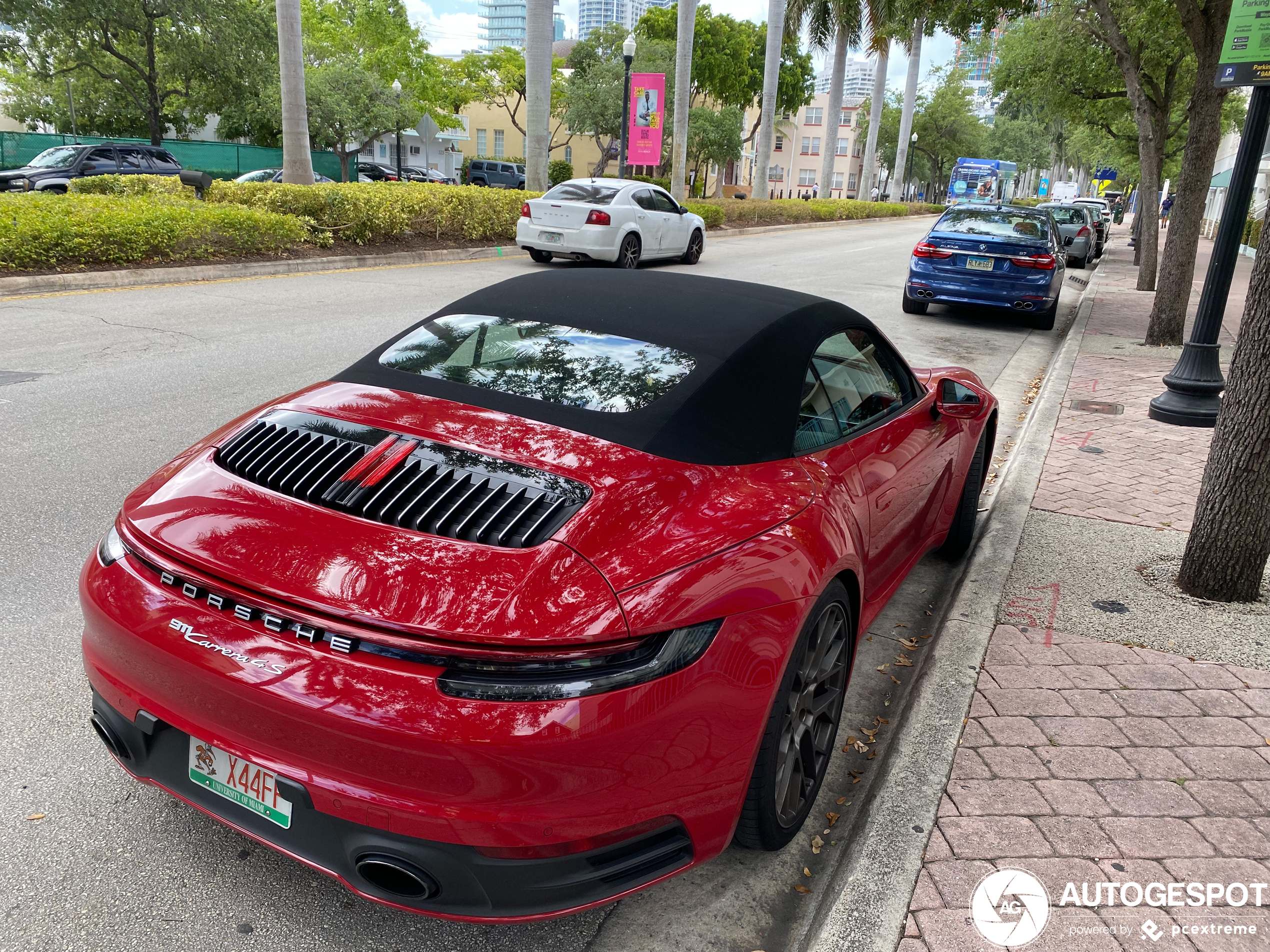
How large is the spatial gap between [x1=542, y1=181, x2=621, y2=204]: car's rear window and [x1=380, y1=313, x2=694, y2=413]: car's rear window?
13.8 meters

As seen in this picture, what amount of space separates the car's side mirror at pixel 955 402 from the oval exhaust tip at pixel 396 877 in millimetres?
2908

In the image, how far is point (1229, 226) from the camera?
795 centimetres

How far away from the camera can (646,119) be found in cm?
2878

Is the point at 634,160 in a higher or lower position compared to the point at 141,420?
higher

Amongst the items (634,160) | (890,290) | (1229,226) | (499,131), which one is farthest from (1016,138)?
(1229,226)

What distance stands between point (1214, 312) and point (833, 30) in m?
37.9

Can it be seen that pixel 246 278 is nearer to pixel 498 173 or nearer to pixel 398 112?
pixel 398 112

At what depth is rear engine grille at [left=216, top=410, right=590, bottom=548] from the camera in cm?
224

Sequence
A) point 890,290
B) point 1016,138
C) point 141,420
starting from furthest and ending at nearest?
point 1016,138 < point 890,290 < point 141,420

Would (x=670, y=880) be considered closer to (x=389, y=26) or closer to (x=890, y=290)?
(x=890, y=290)

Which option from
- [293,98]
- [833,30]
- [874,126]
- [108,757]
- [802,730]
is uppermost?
[833,30]

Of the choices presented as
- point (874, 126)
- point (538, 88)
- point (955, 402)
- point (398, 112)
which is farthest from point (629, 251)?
point (874, 126)

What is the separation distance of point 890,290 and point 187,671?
16.0 meters

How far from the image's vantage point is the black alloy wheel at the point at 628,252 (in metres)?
16.8
